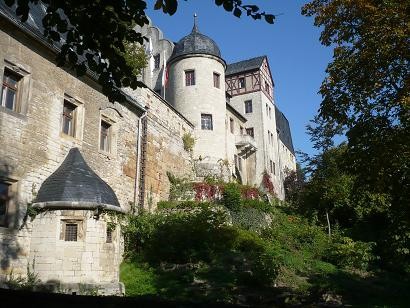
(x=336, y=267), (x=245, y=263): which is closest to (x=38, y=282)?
(x=245, y=263)

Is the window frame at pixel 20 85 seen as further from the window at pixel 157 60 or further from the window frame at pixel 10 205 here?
the window at pixel 157 60

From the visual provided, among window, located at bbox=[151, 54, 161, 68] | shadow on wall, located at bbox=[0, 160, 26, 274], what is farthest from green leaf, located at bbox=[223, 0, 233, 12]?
window, located at bbox=[151, 54, 161, 68]

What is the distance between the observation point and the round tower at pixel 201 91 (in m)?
26.9

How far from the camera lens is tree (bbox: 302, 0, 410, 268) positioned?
8.92m

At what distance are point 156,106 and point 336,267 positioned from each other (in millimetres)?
11247

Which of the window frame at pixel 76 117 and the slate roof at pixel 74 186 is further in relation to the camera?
the window frame at pixel 76 117

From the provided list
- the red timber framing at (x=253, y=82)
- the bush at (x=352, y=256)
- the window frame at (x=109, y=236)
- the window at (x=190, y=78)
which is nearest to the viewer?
the window frame at (x=109, y=236)

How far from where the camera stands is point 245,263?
1456 cm

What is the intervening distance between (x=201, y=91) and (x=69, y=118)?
1368 centimetres

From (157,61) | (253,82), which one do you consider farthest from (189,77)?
(253,82)

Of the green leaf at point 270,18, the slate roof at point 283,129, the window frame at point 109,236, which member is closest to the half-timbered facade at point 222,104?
the slate roof at point 283,129

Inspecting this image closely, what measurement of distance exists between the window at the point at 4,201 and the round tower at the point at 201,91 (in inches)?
598

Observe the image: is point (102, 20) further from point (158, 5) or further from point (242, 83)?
point (242, 83)

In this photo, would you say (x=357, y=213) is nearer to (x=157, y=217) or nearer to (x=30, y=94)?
(x=157, y=217)
